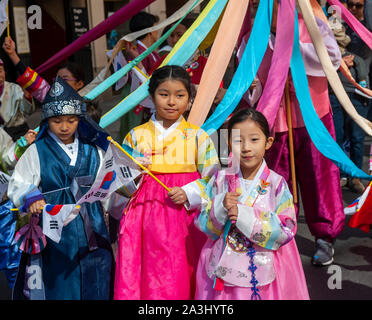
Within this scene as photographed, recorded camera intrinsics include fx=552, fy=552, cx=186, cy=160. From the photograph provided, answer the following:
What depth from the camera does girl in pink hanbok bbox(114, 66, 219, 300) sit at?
2.65 m

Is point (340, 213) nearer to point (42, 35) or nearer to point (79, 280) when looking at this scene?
point (79, 280)

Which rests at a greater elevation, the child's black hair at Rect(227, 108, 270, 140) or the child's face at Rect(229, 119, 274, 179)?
the child's black hair at Rect(227, 108, 270, 140)

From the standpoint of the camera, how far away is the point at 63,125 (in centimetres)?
271

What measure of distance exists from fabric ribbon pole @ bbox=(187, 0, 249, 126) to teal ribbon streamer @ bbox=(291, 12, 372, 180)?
339 millimetres

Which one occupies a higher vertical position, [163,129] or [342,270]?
[163,129]

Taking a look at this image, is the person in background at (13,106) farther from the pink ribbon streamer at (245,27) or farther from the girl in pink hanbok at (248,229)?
the girl in pink hanbok at (248,229)

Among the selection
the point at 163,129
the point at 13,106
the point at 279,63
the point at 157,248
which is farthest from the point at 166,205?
the point at 13,106

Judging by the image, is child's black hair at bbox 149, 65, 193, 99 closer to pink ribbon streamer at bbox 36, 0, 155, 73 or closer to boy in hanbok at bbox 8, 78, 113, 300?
boy in hanbok at bbox 8, 78, 113, 300

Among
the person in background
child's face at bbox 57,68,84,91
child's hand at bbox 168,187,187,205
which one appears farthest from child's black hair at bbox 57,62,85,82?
child's hand at bbox 168,187,187,205

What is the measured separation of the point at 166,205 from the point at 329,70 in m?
1.16

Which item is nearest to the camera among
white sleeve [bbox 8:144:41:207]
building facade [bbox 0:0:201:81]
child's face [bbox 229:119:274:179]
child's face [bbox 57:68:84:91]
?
child's face [bbox 229:119:274:179]

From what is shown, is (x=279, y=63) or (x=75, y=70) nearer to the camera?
(x=279, y=63)

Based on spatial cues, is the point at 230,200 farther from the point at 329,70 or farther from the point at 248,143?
the point at 329,70
